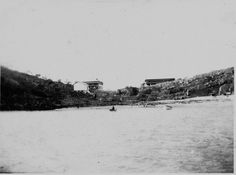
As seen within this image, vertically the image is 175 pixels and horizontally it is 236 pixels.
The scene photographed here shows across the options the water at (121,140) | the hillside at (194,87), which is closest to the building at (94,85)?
the water at (121,140)

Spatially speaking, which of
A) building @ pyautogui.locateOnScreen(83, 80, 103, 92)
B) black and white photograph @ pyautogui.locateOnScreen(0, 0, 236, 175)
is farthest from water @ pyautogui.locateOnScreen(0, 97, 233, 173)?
building @ pyautogui.locateOnScreen(83, 80, 103, 92)

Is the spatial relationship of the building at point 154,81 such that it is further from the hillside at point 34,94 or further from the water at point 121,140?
the hillside at point 34,94

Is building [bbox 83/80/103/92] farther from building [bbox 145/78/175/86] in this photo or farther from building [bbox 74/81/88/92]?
building [bbox 145/78/175/86]

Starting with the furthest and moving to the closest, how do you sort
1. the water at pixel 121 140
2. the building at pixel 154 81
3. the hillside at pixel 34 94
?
the hillside at pixel 34 94 → the building at pixel 154 81 → the water at pixel 121 140

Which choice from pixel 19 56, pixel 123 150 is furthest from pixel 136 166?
pixel 19 56

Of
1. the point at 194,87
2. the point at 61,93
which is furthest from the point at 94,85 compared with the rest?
the point at 194,87

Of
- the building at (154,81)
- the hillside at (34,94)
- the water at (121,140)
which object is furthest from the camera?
the hillside at (34,94)

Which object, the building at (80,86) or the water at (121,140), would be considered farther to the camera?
the building at (80,86)
